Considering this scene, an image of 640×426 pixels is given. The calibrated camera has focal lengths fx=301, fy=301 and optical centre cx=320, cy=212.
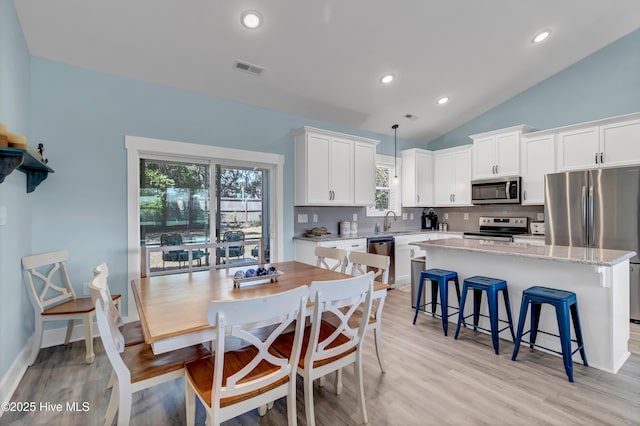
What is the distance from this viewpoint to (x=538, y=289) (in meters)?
2.56

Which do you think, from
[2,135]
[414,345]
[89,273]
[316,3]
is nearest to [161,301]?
[2,135]

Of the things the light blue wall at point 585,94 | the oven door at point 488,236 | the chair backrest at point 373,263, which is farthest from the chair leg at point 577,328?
the light blue wall at point 585,94

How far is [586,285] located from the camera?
7.96 ft

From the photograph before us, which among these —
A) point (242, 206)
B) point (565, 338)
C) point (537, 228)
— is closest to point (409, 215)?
point (537, 228)

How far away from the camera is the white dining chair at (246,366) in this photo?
126cm

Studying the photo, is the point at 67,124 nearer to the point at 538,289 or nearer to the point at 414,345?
the point at 414,345

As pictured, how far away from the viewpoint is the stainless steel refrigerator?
340cm

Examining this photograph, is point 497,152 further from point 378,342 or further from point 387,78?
point 378,342

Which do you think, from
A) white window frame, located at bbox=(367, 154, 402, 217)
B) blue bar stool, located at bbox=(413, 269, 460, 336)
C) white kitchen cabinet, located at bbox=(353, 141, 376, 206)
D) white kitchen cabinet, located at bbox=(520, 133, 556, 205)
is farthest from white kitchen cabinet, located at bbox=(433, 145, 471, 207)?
blue bar stool, located at bbox=(413, 269, 460, 336)

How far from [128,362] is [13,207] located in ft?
5.52

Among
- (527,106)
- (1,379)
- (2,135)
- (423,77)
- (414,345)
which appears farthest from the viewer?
(527,106)

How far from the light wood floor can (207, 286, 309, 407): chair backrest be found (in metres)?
0.61

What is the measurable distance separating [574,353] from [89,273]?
4.43m

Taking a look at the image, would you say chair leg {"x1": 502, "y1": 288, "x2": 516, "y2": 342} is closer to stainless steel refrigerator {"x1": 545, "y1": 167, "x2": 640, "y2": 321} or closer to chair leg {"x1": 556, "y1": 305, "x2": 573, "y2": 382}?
chair leg {"x1": 556, "y1": 305, "x2": 573, "y2": 382}
